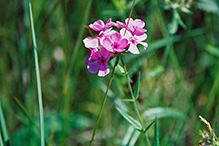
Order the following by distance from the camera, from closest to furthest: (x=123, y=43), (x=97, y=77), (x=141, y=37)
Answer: (x=123, y=43)
(x=141, y=37)
(x=97, y=77)

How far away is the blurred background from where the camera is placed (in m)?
1.61

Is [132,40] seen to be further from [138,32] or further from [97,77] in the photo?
[97,77]

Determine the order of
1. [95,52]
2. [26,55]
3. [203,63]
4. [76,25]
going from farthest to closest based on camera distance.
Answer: [76,25]
[203,63]
[26,55]
[95,52]

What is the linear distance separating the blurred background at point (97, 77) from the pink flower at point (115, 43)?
2.31 feet

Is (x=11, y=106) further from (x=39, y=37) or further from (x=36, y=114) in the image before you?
(x=39, y=37)

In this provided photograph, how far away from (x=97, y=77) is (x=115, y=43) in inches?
39.0

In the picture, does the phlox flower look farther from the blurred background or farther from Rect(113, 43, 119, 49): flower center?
the blurred background

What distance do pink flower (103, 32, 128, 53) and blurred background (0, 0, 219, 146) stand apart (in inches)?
A: 27.7

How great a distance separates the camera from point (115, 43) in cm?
86

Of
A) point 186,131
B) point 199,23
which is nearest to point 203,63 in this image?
point 199,23

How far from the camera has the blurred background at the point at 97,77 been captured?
63.6 inches

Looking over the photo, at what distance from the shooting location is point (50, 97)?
86.5 inches

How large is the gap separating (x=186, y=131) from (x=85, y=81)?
102cm

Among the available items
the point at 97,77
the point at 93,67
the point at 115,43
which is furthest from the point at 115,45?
the point at 97,77
